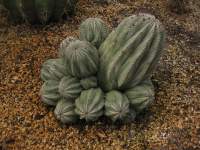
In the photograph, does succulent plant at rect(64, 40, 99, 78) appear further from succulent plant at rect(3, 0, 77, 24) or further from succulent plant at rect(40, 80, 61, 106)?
succulent plant at rect(3, 0, 77, 24)

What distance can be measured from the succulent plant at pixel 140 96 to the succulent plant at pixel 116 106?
59 mm

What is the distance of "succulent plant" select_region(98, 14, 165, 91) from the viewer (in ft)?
12.6

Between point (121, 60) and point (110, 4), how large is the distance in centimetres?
156

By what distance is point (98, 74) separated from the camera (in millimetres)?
4086

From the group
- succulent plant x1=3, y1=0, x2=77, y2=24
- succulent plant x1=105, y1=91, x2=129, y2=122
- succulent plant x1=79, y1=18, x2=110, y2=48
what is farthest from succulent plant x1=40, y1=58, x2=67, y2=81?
succulent plant x1=3, y1=0, x2=77, y2=24

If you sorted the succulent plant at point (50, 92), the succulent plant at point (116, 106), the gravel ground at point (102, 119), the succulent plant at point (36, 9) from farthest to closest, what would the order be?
1. the succulent plant at point (36, 9)
2. the succulent plant at point (50, 92)
3. the gravel ground at point (102, 119)
4. the succulent plant at point (116, 106)

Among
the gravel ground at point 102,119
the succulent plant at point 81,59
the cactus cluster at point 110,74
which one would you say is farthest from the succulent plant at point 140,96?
the succulent plant at point 81,59

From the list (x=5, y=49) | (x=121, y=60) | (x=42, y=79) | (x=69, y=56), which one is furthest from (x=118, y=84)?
(x=5, y=49)

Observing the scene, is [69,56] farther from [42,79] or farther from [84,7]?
[84,7]

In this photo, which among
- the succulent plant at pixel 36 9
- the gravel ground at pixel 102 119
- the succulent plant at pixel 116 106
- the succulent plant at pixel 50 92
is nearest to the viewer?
the succulent plant at pixel 116 106

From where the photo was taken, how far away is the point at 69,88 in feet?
13.0

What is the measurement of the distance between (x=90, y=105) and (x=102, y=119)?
0.28m

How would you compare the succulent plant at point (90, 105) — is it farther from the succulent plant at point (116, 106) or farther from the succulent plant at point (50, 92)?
the succulent plant at point (50, 92)

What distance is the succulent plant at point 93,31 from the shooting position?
13.7ft
